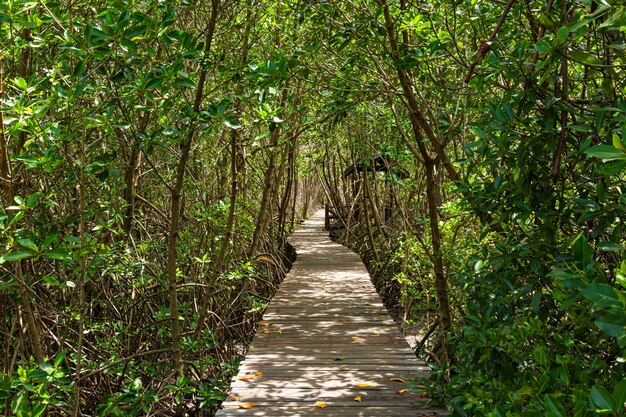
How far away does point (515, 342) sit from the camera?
6.97 feet

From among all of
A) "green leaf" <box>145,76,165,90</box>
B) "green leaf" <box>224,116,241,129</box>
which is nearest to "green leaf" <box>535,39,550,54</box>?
"green leaf" <box>224,116,241,129</box>

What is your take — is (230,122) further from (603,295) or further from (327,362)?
(327,362)

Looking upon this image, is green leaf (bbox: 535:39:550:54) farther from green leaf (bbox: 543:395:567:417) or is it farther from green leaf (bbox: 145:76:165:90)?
green leaf (bbox: 145:76:165:90)

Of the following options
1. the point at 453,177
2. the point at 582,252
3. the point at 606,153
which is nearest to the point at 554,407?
the point at 582,252

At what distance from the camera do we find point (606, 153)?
117cm

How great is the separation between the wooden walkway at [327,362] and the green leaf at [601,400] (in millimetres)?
2112

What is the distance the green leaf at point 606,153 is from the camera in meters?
1.16

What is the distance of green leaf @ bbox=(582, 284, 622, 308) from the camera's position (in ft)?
4.00

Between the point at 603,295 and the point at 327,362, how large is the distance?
319cm

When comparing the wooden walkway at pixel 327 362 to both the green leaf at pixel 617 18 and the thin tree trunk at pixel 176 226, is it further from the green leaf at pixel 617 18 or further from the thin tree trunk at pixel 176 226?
the green leaf at pixel 617 18

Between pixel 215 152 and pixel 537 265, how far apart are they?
18.8 ft

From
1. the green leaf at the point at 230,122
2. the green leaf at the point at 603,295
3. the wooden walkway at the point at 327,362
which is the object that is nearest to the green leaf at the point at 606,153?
the green leaf at the point at 603,295

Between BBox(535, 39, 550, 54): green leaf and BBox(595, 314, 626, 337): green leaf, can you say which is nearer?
BBox(595, 314, 626, 337): green leaf

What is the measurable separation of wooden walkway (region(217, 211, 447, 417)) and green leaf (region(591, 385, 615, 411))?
2112mm
